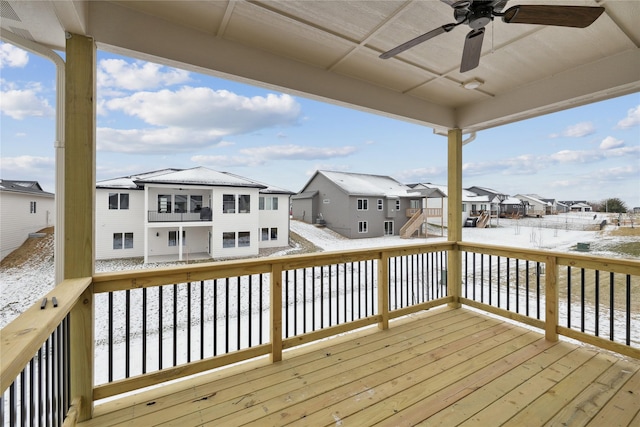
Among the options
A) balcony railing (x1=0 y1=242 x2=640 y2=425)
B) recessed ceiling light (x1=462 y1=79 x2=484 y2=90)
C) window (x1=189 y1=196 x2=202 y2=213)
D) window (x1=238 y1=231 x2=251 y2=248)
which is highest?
recessed ceiling light (x1=462 y1=79 x2=484 y2=90)

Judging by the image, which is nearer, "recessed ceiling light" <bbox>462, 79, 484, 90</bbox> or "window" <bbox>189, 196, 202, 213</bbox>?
"window" <bbox>189, 196, 202, 213</bbox>

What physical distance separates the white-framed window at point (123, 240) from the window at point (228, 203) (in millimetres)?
812

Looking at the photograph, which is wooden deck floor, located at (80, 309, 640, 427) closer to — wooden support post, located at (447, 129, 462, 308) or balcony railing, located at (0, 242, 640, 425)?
balcony railing, located at (0, 242, 640, 425)

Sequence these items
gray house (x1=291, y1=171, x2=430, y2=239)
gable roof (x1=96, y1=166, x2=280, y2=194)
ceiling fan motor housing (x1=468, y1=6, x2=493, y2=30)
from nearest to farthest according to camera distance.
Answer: ceiling fan motor housing (x1=468, y1=6, x2=493, y2=30), gable roof (x1=96, y1=166, x2=280, y2=194), gray house (x1=291, y1=171, x2=430, y2=239)

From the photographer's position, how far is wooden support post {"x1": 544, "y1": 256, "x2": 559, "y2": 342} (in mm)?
2920

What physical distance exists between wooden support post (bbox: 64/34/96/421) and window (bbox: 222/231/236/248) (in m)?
1.02

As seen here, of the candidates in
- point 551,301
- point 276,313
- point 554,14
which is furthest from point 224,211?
point 551,301

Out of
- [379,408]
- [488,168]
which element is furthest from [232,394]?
[488,168]

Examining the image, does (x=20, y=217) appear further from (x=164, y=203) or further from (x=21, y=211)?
(x=164, y=203)

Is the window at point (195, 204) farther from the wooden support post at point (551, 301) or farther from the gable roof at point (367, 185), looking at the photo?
the wooden support post at point (551, 301)

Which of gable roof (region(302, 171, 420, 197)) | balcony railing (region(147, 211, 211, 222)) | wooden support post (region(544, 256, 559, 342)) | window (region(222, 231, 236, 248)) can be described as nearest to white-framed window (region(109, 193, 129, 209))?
balcony railing (region(147, 211, 211, 222))

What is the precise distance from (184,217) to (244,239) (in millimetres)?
575

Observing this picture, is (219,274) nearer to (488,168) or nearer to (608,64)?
(488,168)

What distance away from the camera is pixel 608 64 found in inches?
106
